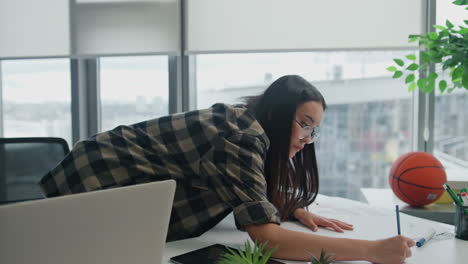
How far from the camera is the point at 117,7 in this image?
2.82 meters

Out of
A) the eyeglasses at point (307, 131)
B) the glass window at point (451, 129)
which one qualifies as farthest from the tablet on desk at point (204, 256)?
the glass window at point (451, 129)

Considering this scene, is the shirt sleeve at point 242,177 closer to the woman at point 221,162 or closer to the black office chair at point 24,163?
the woman at point 221,162

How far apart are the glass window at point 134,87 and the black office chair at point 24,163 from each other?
3.98 ft

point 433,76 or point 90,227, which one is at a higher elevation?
point 433,76

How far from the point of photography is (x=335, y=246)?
1.05m

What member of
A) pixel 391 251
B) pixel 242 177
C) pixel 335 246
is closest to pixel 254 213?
pixel 242 177

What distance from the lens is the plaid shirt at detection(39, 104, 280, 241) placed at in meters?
1.19

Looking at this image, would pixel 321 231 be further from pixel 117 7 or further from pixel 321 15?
pixel 117 7

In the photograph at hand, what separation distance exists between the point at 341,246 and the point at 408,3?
1883 mm

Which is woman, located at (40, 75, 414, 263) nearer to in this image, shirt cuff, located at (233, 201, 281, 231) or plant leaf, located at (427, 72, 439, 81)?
shirt cuff, located at (233, 201, 281, 231)

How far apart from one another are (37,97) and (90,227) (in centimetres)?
263

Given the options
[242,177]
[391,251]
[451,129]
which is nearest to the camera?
[391,251]

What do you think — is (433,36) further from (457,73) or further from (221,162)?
(221,162)

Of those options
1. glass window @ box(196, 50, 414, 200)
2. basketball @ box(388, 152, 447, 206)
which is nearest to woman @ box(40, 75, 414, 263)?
basketball @ box(388, 152, 447, 206)
